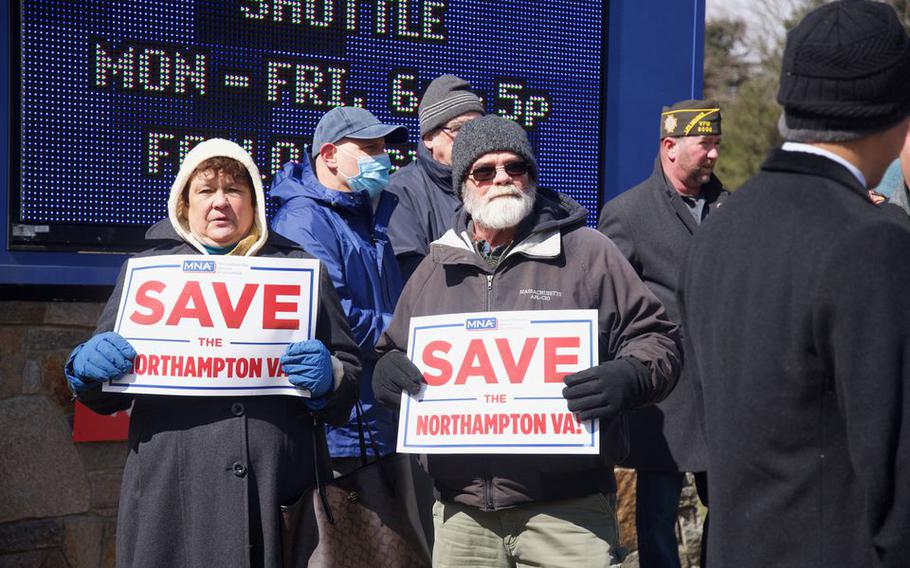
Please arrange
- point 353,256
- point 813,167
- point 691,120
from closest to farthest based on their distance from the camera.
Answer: point 813,167 < point 353,256 < point 691,120

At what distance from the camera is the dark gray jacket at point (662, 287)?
5.12 m

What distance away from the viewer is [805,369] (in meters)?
2.11

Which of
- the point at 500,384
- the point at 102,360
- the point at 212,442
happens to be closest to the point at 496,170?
the point at 500,384

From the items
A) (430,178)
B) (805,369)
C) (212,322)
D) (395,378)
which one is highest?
(430,178)

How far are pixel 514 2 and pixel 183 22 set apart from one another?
1600mm

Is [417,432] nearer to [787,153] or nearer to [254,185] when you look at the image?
[254,185]

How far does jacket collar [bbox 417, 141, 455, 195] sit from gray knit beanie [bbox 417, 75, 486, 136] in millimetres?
132

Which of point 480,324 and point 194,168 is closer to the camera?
point 480,324

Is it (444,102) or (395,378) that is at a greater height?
(444,102)

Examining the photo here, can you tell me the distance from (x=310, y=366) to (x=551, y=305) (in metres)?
0.74

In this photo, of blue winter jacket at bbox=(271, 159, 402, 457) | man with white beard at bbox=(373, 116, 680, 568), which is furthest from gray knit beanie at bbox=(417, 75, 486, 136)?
man with white beard at bbox=(373, 116, 680, 568)

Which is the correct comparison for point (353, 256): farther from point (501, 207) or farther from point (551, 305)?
point (551, 305)

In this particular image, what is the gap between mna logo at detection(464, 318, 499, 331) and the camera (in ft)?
11.8

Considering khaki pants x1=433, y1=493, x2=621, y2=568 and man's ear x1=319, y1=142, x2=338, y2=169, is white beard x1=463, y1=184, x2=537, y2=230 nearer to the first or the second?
khaki pants x1=433, y1=493, x2=621, y2=568
